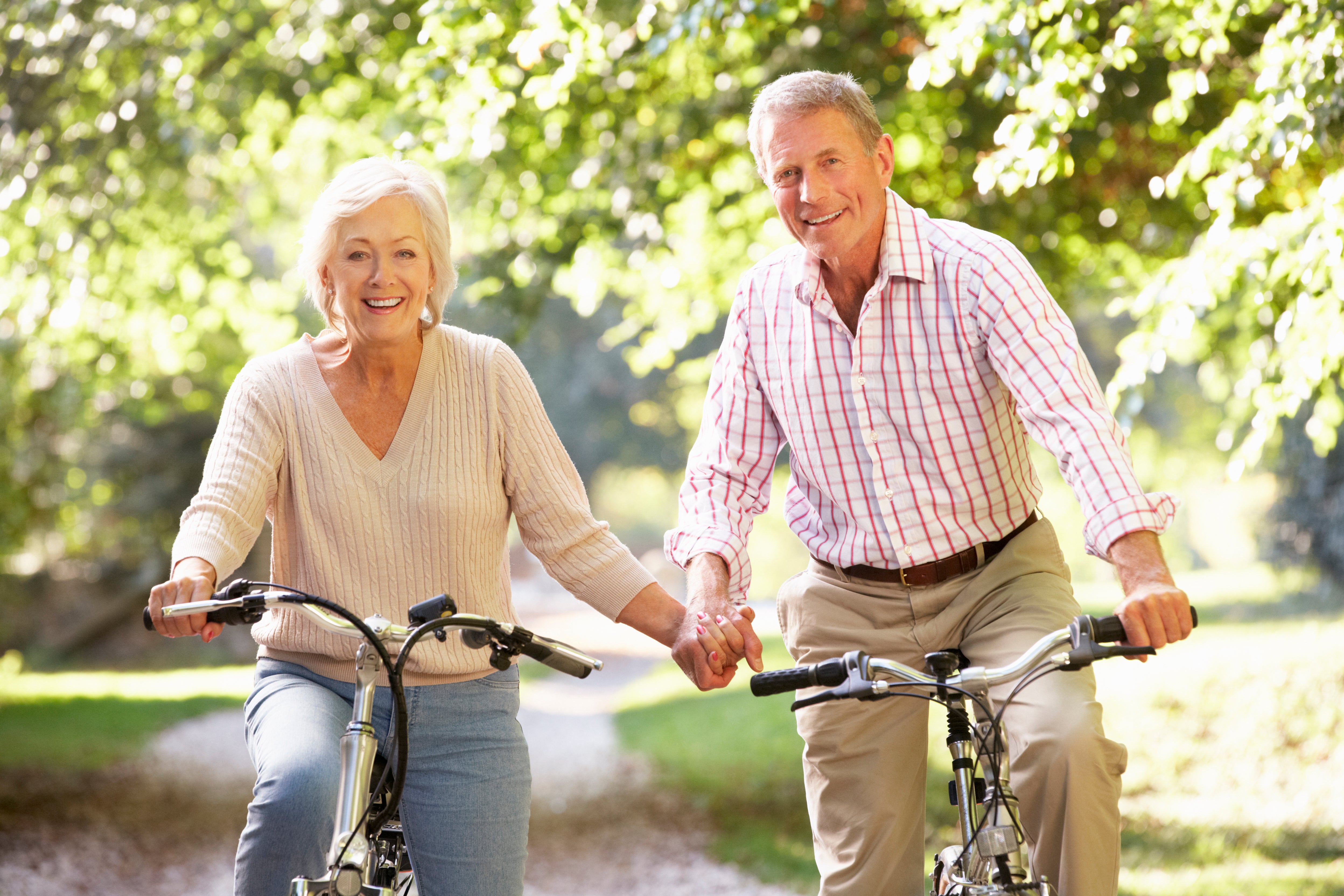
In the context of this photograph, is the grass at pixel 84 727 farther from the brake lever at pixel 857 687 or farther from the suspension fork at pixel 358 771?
the brake lever at pixel 857 687

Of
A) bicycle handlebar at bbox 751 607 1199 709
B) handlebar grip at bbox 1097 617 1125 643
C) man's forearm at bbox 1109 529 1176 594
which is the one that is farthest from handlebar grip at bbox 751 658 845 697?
man's forearm at bbox 1109 529 1176 594

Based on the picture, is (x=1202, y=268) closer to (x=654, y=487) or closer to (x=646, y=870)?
(x=646, y=870)

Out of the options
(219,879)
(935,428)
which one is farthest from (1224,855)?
(219,879)

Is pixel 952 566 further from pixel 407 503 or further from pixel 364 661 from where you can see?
pixel 364 661

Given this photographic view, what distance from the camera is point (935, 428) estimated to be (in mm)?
Answer: 3107

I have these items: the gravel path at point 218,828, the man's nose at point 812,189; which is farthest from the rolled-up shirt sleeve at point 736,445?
the gravel path at point 218,828

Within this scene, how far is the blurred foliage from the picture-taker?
14.7 feet

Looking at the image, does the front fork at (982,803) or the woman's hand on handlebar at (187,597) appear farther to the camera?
the woman's hand on handlebar at (187,597)

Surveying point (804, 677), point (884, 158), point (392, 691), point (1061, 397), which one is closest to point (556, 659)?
point (392, 691)

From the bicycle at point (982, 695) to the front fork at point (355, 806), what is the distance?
0.75 meters

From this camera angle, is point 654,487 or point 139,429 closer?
point 139,429

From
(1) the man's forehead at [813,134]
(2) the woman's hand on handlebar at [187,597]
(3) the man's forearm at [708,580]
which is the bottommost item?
(2) the woman's hand on handlebar at [187,597]

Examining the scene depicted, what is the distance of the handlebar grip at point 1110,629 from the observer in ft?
7.62

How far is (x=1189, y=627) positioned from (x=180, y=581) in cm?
198
